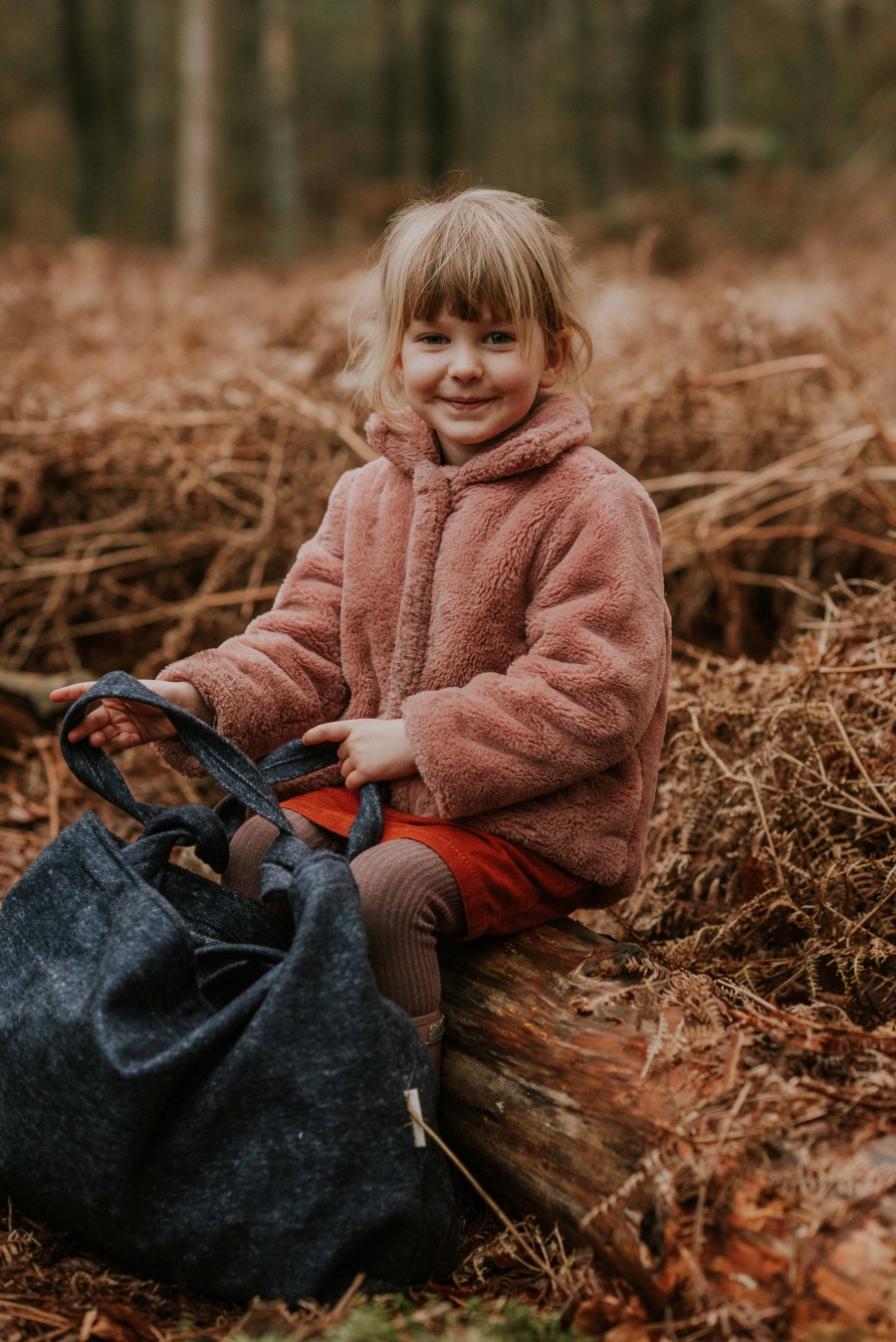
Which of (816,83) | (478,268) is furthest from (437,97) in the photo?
(478,268)

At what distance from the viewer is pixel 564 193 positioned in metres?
21.1

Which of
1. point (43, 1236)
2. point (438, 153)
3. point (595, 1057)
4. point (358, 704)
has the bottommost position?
point (43, 1236)

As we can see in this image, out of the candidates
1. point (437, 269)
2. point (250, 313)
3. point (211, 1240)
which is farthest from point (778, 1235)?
point (250, 313)

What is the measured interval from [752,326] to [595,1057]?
362 centimetres

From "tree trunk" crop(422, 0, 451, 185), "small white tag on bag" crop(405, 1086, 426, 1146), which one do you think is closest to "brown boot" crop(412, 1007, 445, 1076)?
"small white tag on bag" crop(405, 1086, 426, 1146)

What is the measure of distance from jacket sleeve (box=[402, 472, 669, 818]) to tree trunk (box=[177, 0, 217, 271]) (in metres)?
12.2

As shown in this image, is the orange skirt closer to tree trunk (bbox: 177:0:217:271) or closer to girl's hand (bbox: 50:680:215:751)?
girl's hand (bbox: 50:680:215:751)

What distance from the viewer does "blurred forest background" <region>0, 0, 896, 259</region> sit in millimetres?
16312

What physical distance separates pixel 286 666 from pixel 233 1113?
0.98 meters

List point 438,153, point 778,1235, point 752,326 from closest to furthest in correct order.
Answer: point 778,1235 → point 752,326 → point 438,153

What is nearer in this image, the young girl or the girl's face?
the young girl

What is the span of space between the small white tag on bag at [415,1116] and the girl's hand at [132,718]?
0.90 m

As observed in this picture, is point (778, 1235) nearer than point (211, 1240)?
Yes

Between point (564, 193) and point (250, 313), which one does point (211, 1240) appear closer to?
point (250, 313)
